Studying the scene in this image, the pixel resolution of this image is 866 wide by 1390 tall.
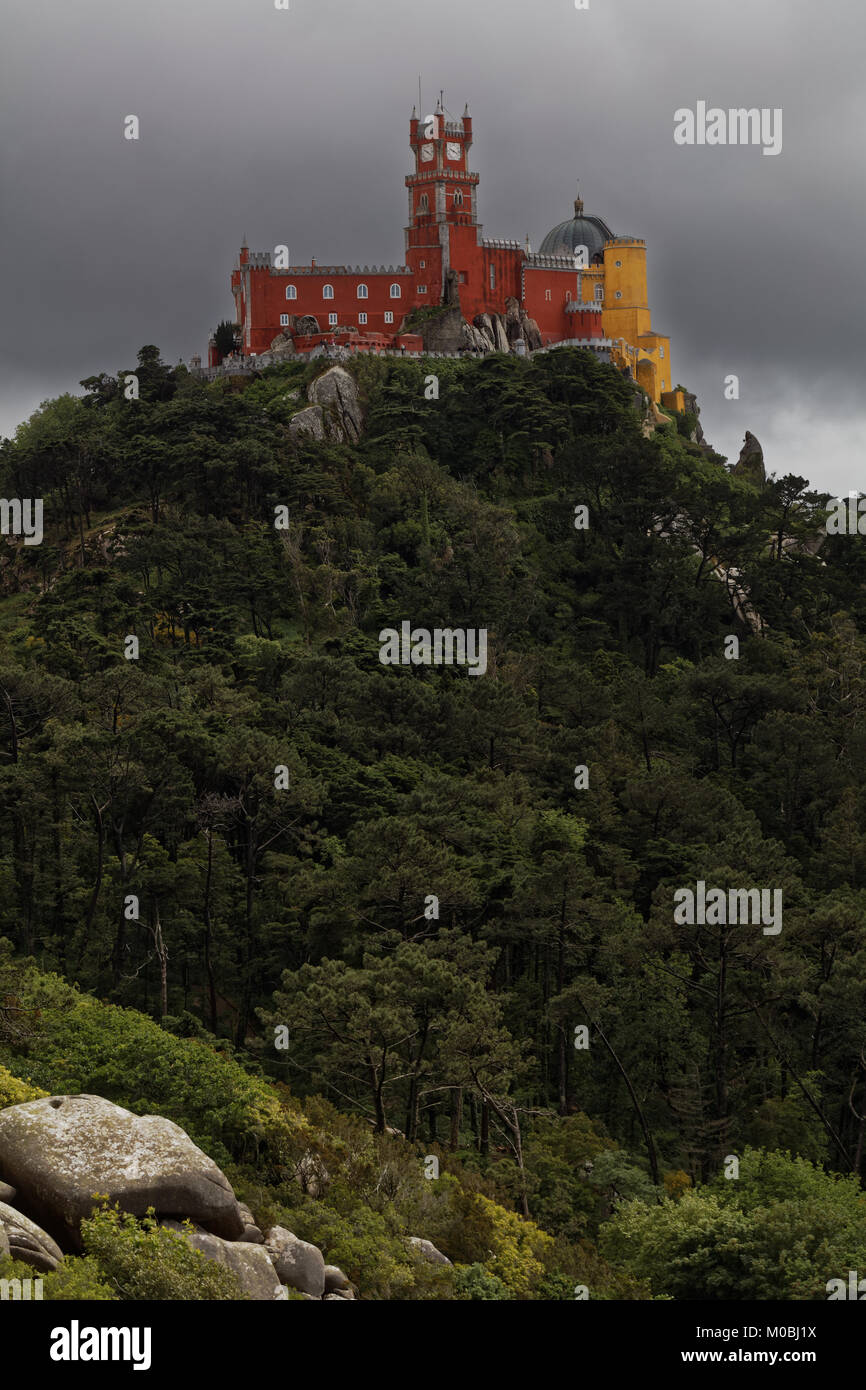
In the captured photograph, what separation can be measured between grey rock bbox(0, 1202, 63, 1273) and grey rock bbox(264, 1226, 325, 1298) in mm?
3884

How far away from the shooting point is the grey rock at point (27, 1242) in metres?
23.6

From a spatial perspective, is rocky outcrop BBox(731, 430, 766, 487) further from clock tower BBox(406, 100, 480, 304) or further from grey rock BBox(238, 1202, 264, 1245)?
grey rock BBox(238, 1202, 264, 1245)

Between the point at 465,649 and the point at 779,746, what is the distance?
47.0ft

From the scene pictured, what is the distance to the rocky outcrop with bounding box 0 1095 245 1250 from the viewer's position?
25.8 m

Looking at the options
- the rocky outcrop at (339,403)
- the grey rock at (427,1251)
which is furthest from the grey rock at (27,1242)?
the rocky outcrop at (339,403)

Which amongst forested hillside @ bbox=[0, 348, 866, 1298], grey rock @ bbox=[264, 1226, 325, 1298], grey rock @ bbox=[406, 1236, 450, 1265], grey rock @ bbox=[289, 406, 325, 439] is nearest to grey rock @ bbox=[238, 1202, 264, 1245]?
grey rock @ bbox=[264, 1226, 325, 1298]

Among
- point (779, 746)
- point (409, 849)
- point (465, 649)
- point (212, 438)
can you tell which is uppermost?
point (212, 438)

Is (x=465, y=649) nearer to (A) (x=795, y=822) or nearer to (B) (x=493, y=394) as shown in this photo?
(A) (x=795, y=822)

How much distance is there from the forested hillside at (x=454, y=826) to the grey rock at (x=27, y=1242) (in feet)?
15.8

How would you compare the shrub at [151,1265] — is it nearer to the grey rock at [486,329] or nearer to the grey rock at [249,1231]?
the grey rock at [249,1231]

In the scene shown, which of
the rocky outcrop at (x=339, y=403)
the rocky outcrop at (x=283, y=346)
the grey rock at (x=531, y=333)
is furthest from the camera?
the grey rock at (x=531, y=333)

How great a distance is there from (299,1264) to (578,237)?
91471 millimetres
